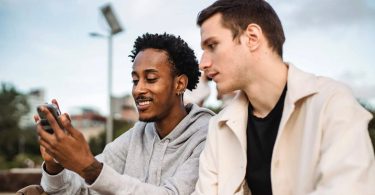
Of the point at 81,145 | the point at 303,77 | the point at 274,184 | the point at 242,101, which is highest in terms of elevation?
the point at 303,77

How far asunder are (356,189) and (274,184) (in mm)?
493

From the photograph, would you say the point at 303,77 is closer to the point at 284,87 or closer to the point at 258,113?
the point at 284,87

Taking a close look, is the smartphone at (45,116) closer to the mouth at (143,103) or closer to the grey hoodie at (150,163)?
the grey hoodie at (150,163)

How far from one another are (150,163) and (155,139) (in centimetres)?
20

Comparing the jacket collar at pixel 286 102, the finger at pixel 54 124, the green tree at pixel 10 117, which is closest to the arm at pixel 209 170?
the jacket collar at pixel 286 102

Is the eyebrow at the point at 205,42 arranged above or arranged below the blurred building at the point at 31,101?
above

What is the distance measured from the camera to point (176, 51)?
3.50m

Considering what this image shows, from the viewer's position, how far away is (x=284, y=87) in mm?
2586

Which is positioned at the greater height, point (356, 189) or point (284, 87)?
point (284, 87)

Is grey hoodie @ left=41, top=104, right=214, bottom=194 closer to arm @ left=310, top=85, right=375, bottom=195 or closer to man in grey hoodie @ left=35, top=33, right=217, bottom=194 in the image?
man in grey hoodie @ left=35, top=33, right=217, bottom=194

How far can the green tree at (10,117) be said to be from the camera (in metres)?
75.5

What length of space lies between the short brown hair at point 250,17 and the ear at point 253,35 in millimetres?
25

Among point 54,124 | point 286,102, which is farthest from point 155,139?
point 286,102

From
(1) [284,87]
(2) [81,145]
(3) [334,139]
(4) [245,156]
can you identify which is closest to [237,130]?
(4) [245,156]
